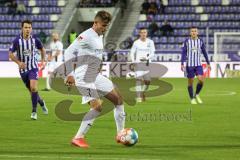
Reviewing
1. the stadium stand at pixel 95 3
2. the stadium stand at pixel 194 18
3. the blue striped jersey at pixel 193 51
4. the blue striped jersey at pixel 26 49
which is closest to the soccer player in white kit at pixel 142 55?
the blue striped jersey at pixel 193 51

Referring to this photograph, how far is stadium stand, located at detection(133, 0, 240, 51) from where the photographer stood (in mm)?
43281

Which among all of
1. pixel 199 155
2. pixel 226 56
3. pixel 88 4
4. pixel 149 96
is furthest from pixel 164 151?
pixel 88 4

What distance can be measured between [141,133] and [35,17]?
3381 centimetres

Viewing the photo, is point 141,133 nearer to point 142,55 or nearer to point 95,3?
point 142,55

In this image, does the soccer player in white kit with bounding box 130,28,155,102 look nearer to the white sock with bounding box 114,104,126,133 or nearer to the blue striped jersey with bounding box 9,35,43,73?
the blue striped jersey with bounding box 9,35,43,73

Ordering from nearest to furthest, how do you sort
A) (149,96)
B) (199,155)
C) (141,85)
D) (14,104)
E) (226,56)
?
(199,155)
(14,104)
(141,85)
(149,96)
(226,56)

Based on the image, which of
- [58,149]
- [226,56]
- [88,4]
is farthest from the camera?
[88,4]

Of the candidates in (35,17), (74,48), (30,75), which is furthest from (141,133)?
(35,17)

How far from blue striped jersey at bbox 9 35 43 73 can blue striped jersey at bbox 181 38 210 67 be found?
6.48 m

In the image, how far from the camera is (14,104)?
71.9 ft

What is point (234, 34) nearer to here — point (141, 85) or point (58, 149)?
point (141, 85)

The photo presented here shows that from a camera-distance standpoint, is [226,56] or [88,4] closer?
[226,56]

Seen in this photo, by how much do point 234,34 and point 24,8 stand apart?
1474 centimetres

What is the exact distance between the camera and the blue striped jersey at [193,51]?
73.1ft
